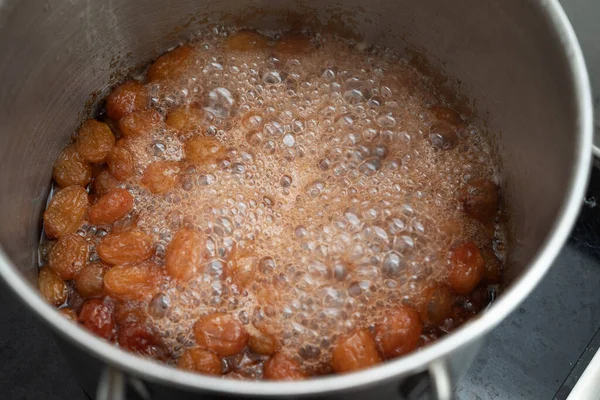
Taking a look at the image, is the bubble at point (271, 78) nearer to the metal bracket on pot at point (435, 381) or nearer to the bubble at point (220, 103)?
the bubble at point (220, 103)

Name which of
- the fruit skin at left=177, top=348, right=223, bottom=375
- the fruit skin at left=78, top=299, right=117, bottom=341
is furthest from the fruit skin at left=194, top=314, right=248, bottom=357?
the fruit skin at left=78, top=299, right=117, bottom=341

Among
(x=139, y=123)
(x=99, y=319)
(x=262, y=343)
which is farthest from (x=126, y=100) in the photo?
(x=262, y=343)

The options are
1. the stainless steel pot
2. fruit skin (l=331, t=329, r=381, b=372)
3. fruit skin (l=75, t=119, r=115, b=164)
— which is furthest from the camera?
fruit skin (l=75, t=119, r=115, b=164)

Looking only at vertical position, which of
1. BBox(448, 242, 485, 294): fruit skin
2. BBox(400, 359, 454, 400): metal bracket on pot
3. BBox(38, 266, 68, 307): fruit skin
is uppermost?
BBox(400, 359, 454, 400): metal bracket on pot

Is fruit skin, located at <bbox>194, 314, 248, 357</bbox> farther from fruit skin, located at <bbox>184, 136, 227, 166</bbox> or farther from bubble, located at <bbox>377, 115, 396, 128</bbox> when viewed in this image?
bubble, located at <bbox>377, 115, 396, 128</bbox>

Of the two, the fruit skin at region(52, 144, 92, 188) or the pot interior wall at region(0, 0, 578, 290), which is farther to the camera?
the fruit skin at region(52, 144, 92, 188)

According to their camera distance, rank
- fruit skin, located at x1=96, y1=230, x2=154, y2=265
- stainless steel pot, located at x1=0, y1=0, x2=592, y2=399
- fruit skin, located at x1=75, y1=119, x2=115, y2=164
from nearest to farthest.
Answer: stainless steel pot, located at x1=0, y1=0, x2=592, y2=399 → fruit skin, located at x1=96, y1=230, x2=154, y2=265 → fruit skin, located at x1=75, y1=119, x2=115, y2=164

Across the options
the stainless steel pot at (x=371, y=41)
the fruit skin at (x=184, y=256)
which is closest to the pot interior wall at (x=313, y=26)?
the stainless steel pot at (x=371, y=41)

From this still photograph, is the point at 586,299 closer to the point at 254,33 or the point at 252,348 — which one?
the point at 252,348
